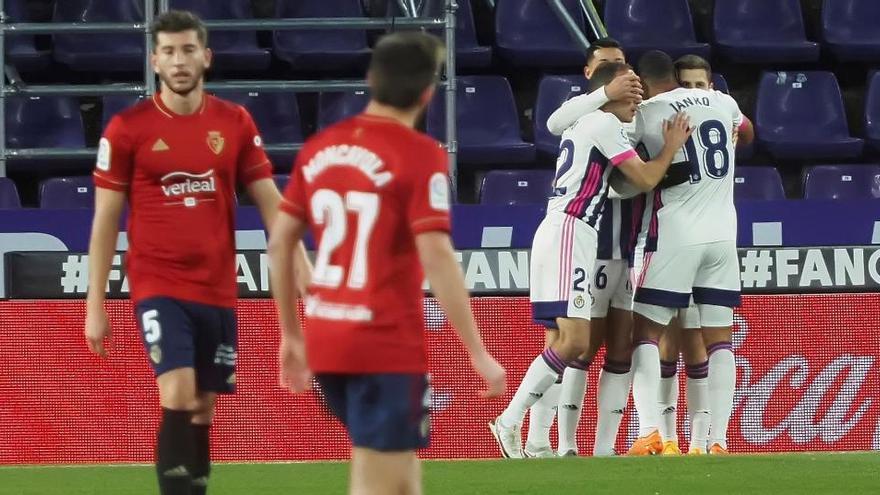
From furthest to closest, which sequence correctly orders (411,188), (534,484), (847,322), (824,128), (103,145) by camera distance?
1. (824,128)
2. (847,322)
3. (534,484)
4. (103,145)
5. (411,188)

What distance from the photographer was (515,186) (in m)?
12.3

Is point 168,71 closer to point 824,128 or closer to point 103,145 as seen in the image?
point 103,145

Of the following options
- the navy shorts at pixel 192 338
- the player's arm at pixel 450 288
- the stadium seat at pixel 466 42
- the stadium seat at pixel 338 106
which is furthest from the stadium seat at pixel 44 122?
the player's arm at pixel 450 288

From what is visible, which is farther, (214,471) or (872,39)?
(872,39)

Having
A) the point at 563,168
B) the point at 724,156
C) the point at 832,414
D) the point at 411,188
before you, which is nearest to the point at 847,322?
the point at 832,414

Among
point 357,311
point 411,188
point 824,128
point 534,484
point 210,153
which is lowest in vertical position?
point 534,484

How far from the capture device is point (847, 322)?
9945 mm

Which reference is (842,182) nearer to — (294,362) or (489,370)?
(294,362)

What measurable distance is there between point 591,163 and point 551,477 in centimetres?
184

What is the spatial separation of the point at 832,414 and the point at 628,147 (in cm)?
256

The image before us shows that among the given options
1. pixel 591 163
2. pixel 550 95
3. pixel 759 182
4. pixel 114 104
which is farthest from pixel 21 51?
pixel 591 163

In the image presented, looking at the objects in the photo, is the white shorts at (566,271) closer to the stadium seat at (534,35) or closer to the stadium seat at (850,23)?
the stadium seat at (534,35)

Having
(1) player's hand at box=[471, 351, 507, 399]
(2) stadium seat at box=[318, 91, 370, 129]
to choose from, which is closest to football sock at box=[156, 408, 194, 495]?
(1) player's hand at box=[471, 351, 507, 399]

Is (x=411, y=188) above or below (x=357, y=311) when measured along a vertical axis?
above
